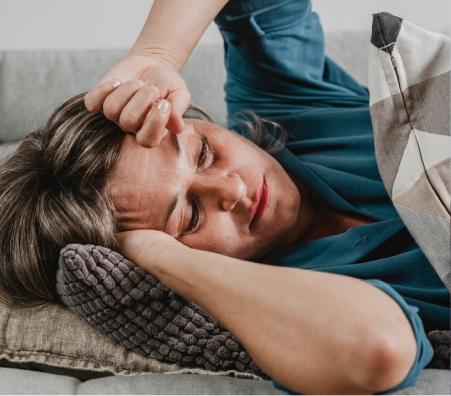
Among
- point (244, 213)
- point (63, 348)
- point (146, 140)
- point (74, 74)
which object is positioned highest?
point (146, 140)

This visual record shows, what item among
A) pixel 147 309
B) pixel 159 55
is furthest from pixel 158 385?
pixel 159 55

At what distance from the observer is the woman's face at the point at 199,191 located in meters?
0.83

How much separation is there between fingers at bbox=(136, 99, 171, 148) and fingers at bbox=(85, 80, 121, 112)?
0.11 meters

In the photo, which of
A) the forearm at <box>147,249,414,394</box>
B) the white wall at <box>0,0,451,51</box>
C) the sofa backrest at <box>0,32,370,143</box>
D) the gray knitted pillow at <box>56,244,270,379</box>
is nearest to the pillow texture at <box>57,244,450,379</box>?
the gray knitted pillow at <box>56,244,270,379</box>

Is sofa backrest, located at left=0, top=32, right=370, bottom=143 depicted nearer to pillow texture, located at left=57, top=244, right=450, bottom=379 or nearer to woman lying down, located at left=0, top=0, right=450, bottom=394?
woman lying down, located at left=0, top=0, right=450, bottom=394

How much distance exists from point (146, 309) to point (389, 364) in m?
0.36

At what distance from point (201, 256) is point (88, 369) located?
0.30 metres

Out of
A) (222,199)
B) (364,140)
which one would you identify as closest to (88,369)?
(222,199)

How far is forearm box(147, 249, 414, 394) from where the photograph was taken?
566mm

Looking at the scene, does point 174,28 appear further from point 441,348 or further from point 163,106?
point 441,348

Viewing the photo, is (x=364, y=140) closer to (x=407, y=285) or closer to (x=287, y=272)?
(x=407, y=285)

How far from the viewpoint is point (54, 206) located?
853mm

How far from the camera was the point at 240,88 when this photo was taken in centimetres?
128

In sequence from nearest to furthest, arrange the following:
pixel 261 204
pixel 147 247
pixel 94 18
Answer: pixel 147 247 < pixel 261 204 < pixel 94 18
